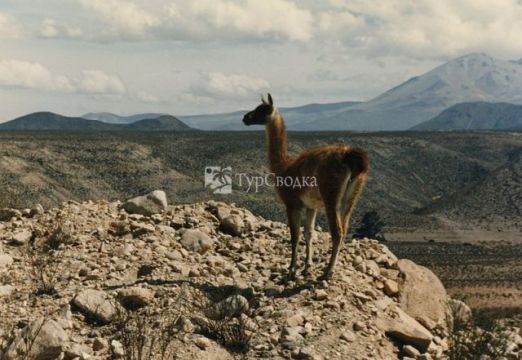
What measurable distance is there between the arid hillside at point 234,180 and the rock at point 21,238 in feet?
136

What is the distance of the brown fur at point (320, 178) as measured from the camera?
Result: 10.7 metres

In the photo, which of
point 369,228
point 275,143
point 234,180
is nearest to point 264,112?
point 275,143

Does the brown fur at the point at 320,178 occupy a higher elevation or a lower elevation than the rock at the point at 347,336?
higher

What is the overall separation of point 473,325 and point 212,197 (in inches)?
2175

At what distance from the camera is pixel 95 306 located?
9477mm

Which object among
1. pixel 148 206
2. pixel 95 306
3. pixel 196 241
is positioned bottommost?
pixel 95 306

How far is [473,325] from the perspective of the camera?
10836 mm

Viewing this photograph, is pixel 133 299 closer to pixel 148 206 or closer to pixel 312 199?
pixel 312 199

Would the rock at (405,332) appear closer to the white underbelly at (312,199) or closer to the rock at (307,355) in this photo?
the rock at (307,355)

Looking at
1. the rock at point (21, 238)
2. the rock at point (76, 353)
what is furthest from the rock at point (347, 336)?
the rock at point (21, 238)

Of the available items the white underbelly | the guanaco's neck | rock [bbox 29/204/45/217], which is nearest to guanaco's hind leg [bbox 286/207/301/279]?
the white underbelly

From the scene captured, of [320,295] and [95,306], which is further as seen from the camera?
[320,295]

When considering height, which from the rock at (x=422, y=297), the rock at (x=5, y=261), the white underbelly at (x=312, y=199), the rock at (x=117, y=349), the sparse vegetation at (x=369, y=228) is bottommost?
the sparse vegetation at (x=369, y=228)

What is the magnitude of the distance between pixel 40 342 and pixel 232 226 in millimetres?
5703
